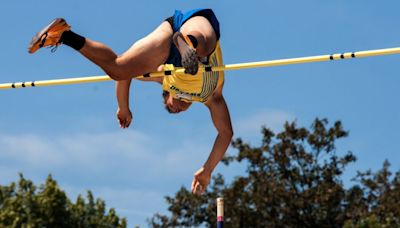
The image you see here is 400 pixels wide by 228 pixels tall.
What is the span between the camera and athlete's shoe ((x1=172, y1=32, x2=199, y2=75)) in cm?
934

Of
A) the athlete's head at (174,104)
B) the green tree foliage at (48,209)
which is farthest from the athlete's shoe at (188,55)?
the green tree foliage at (48,209)

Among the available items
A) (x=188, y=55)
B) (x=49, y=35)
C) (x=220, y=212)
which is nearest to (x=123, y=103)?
(x=49, y=35)

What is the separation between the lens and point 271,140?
40938 millimetres

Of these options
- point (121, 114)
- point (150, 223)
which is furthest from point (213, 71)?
point (150, 223)

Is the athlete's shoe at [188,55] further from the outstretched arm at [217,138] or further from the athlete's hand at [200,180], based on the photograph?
the athlete's hand at [200,180]

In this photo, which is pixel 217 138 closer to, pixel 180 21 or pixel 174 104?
pixel 174 104

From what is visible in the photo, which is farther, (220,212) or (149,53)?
(220,212)

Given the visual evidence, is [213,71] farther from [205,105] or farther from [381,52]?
[381,52]

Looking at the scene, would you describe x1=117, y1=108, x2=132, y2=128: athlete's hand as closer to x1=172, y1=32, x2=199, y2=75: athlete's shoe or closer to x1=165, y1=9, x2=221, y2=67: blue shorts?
x1=165, y1=9, x2=221, y2=67: blue shorts

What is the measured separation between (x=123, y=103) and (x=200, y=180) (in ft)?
4.14

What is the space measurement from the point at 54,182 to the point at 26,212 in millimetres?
1693

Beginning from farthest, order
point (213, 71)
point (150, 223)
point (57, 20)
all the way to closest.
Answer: point (150, 223) → point (213, 71) → point (57, 20)

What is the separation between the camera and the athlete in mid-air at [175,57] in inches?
375

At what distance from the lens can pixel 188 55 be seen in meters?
9.35
